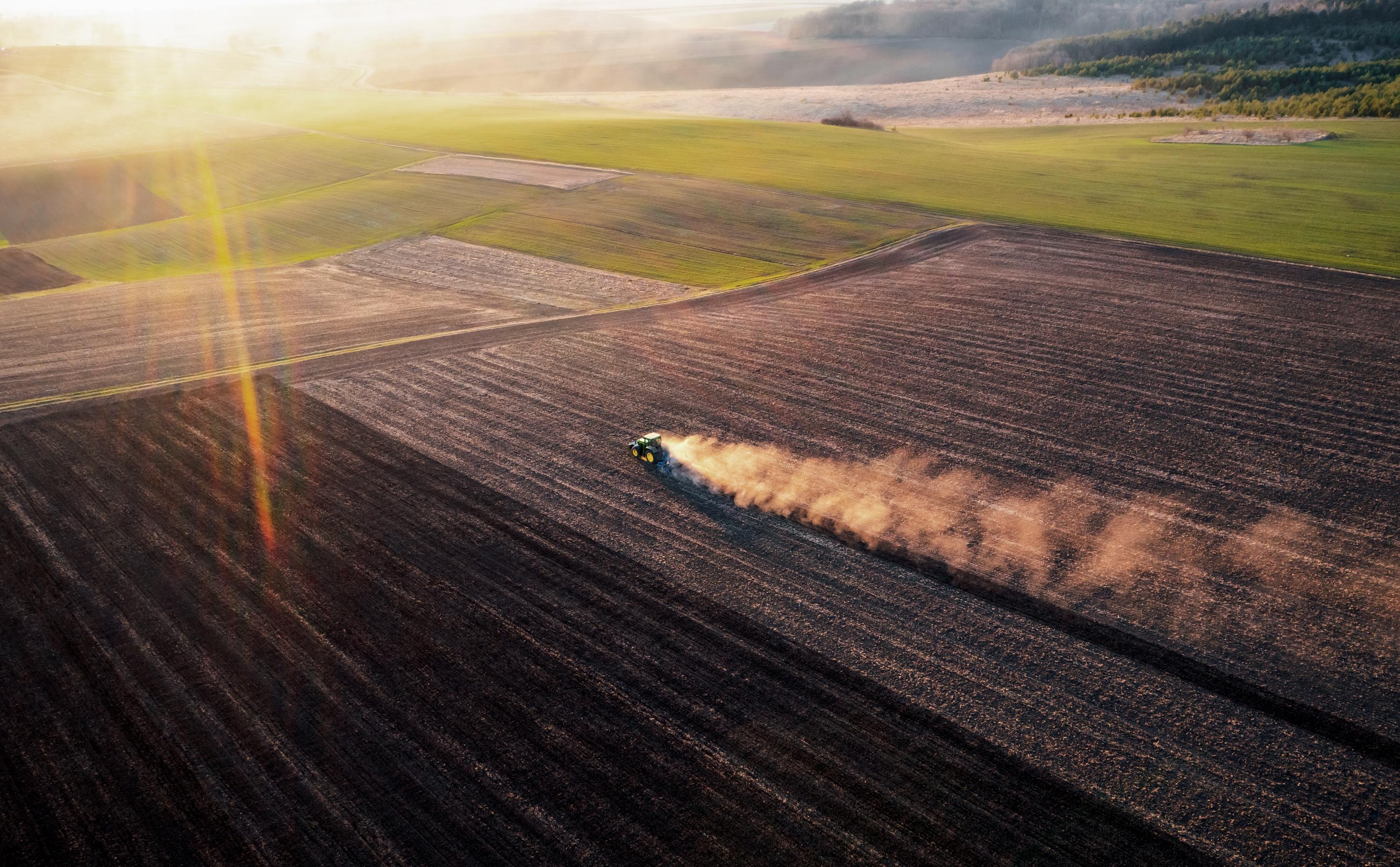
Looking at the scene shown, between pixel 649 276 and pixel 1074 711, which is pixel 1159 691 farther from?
pixel 649 276

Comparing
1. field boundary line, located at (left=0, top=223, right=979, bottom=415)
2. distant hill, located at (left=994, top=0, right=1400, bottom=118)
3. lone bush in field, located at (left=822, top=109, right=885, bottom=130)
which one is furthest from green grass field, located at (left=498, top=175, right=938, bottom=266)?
distant hill, located at (left=994, top=0, right=1400, bottom=118)

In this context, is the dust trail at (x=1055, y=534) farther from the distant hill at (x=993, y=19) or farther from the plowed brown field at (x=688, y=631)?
the distant hill at (x=993, y=19)

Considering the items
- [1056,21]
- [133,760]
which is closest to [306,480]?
[133,760]

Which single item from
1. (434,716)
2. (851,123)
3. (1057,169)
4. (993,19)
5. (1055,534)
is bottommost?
(434,716)

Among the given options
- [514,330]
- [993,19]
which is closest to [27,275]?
[514,330]

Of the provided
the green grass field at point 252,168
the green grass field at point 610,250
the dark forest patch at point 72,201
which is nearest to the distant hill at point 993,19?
the green grass field at point 252,168

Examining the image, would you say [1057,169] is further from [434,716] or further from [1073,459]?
[434,716]

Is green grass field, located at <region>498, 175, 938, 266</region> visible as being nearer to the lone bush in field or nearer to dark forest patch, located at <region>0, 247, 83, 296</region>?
dark forest patch, located at <region>0, 247, 83, 296</region>
